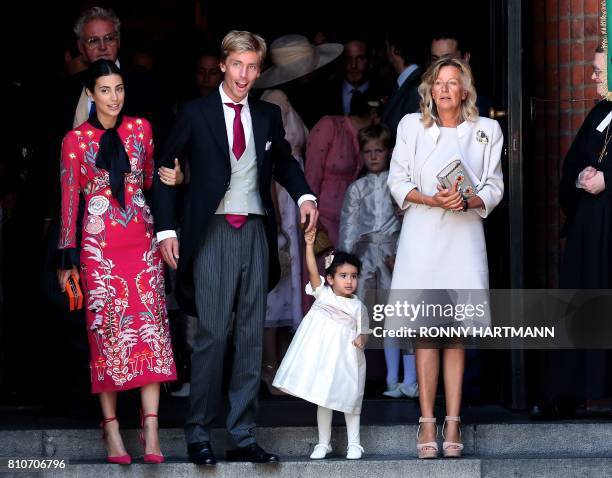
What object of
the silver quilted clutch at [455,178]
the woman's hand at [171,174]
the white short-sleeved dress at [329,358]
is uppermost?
the woman's hand at [171,174]

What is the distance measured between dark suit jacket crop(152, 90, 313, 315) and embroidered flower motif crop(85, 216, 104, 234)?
255 millimetres

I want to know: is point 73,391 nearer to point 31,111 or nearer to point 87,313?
point 87,313

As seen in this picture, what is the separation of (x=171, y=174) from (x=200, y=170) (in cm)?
14

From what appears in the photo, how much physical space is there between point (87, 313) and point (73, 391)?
100 cm

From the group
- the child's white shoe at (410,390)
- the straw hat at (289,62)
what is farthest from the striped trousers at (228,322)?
the straw hat at (289,62)

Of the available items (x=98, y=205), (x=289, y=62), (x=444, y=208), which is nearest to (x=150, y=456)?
(x=98, y=205)

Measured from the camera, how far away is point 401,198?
758cm

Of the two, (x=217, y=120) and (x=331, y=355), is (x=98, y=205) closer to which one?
(x=217, y=120)

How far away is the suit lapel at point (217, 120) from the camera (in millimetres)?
7344

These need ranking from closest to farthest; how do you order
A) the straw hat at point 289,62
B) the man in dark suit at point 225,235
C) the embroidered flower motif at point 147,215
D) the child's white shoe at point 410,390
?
the man in dark suit at point 225,235 → the embroidered flower motif at point 147,215 → the child's white shoe at point 410,390 → the straw hat at point 289,62

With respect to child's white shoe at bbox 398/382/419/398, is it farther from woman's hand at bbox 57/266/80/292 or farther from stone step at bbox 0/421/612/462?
woman's hand at bbox 57/266/80/292

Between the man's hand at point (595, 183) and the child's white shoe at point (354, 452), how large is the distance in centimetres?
175

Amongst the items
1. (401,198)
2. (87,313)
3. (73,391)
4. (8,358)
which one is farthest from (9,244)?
(401,198)

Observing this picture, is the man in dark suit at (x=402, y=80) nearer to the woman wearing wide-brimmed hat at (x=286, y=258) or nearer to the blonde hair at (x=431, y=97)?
the woman wearing wide-brimmed hat at (x=286, y=258)
